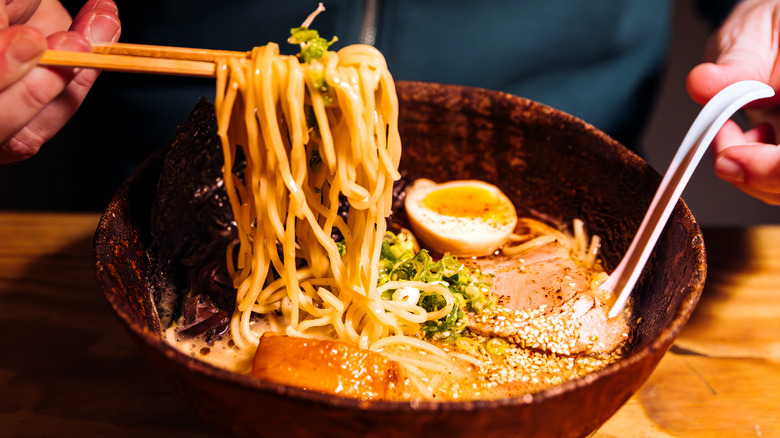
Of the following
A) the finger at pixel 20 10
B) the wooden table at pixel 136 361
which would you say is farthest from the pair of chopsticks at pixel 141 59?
the wooden table at pixel 136 361

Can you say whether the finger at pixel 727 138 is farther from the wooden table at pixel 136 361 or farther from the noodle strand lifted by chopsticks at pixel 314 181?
the noodle strand lifted by chopsticks at pixel 314 181

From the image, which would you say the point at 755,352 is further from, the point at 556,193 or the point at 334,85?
the point at 334,85

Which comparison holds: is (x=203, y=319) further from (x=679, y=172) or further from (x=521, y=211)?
(x=679, y=172)

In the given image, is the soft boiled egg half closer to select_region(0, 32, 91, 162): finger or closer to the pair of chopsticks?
the pair of chopsticks

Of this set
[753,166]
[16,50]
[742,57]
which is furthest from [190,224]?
[742,57]

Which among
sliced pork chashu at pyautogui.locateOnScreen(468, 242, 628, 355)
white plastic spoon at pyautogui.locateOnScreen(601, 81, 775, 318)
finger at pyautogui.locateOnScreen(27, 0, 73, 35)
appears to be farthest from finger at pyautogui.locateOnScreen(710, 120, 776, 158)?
finger at pyautogui.locateOnScreen(27, 0, 73, 35)

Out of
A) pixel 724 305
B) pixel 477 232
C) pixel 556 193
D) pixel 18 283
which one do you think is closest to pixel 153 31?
pixel 18 283

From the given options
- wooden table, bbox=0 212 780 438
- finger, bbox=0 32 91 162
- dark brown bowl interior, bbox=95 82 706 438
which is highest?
finger, bbox=0 32 91 162
